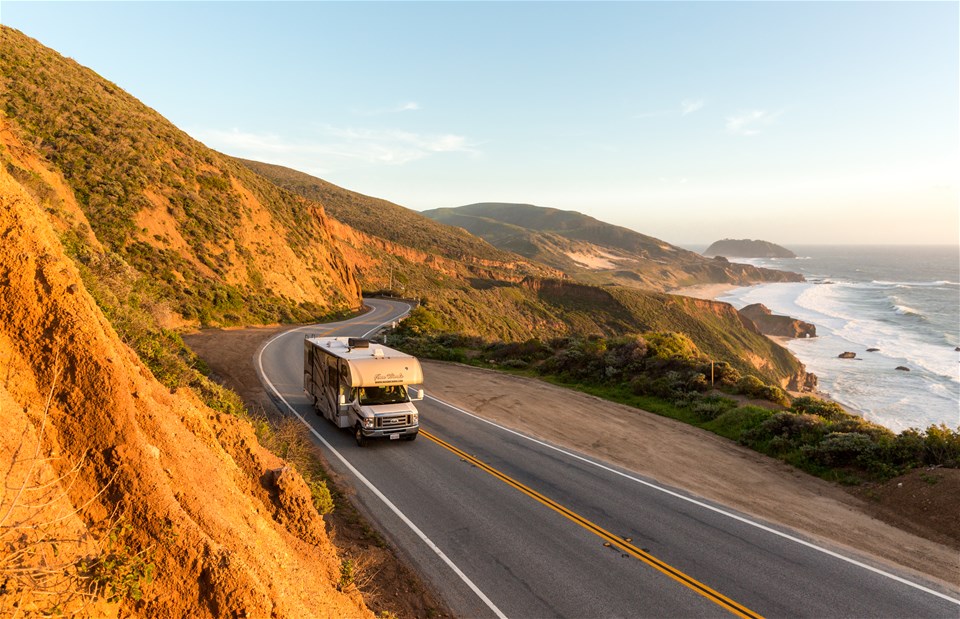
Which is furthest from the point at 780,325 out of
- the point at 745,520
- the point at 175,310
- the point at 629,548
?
the point at 629,548

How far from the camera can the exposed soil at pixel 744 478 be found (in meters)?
10.8

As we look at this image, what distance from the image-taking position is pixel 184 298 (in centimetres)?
3612

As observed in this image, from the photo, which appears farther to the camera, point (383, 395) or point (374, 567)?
point (383, 395)

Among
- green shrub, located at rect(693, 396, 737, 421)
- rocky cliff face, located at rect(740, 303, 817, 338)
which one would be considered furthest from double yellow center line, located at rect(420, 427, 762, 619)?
rocky cliff face, located at rect(740, 303, 817, 338)

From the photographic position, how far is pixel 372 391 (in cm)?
1609

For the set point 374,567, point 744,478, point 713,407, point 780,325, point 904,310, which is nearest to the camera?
point 374,567

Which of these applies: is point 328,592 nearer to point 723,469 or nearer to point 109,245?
point 723,469

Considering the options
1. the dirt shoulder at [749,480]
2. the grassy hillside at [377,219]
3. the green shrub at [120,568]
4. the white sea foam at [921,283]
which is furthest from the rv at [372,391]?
the white sea foam at [921,283]

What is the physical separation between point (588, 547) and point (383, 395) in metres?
8.37

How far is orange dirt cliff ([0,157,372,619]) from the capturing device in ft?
14.6

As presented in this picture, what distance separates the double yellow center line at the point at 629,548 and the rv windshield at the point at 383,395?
3.04 meters

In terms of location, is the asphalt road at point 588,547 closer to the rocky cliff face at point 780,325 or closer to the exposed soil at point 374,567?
the exposed soil at point 374,567

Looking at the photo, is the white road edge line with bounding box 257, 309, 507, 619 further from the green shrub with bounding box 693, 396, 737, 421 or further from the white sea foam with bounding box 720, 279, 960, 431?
the white sea foam with bounding box 720, 279, 960, 431

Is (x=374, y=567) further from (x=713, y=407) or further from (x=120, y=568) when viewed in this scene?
(x=713, y=407)
